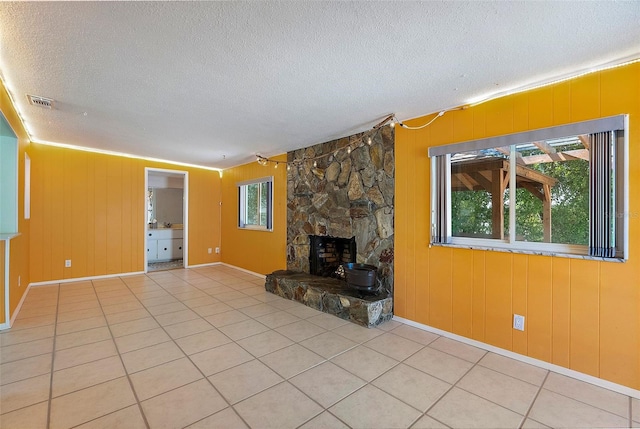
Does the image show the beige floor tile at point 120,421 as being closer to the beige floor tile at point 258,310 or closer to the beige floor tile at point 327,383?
the beige floor tile at point 327,383

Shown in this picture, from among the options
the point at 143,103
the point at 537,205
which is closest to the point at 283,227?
the point at 143,103

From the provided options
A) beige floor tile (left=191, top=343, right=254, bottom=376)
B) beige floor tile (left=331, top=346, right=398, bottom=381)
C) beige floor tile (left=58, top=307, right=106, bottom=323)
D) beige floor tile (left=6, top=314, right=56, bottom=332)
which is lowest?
beige floor tile (left=331, top=346, right=398, bottom=381)

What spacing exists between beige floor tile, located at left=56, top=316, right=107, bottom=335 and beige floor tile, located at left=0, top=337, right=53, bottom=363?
0.77 ft

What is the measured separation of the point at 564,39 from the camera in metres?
1.71

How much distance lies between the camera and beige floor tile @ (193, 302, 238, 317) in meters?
3.39

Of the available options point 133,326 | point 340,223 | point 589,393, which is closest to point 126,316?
point 133,326

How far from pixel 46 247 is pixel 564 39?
674 cm

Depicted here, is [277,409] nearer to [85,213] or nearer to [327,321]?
[327,321]

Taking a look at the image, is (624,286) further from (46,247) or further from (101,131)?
(46,247)

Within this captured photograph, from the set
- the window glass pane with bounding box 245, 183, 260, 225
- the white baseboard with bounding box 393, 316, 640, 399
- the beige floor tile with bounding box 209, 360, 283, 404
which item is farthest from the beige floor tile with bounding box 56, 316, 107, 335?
the white baseboard with bounding box 393, 316, 640, 399

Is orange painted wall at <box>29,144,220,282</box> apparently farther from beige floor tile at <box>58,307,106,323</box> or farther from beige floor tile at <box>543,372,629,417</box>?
beige floor tile at <box>543,372,629,417</box>

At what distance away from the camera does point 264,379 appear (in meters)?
2.05

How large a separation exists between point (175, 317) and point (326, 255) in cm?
222

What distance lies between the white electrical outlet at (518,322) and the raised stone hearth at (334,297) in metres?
1.18
